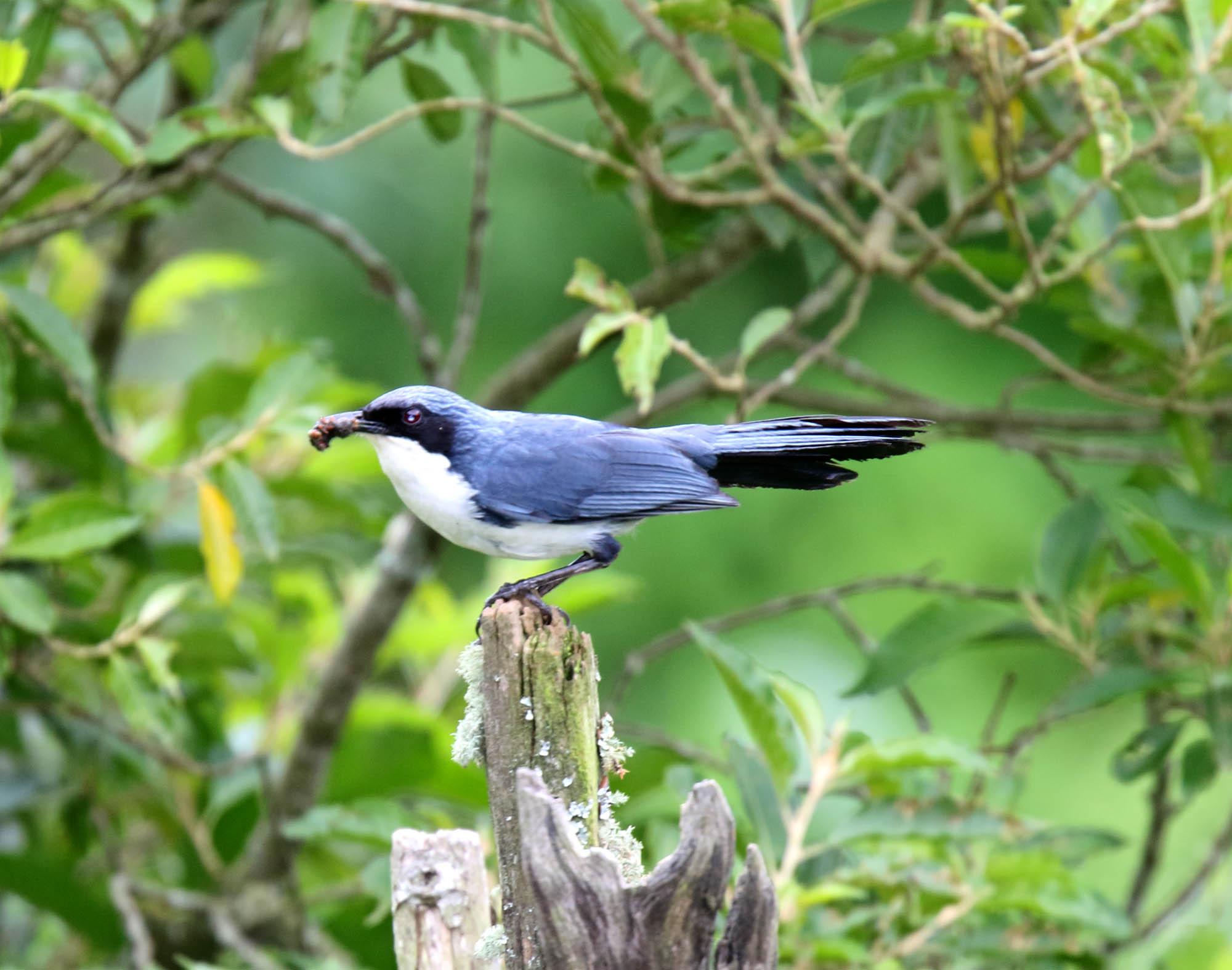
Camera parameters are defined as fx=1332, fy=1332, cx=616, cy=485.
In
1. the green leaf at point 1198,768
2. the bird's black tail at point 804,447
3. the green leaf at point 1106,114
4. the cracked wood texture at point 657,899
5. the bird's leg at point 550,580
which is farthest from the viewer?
the green leaf at point 1198,768

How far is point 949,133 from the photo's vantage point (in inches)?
125

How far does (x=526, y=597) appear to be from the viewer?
2.01m

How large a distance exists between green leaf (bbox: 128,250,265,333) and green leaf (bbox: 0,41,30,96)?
1694mm

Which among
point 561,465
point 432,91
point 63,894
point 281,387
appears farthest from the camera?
point 63,894

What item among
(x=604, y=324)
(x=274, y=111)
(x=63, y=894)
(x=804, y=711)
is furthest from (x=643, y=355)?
(x=63, y=894)

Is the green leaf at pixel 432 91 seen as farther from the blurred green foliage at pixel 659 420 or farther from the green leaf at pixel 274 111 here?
the green leaf at pixel 274 111

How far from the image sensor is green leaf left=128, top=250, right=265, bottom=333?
4.31m

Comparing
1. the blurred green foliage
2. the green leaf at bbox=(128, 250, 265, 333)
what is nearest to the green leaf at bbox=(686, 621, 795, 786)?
the blurred green foliage

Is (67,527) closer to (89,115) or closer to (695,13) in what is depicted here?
(89,115)

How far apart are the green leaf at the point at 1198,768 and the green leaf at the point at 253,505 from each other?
2196 millimetres

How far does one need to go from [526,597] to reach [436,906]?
0.46 metres

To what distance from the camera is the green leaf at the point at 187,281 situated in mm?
4312

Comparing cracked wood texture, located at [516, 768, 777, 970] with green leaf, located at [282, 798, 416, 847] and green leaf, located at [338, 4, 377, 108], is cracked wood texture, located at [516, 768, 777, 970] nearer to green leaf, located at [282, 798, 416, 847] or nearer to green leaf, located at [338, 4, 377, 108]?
green leaf, located at [282, 798, 416, 847]

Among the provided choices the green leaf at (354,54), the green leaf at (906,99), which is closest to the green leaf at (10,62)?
the green leaf at (354,54)
